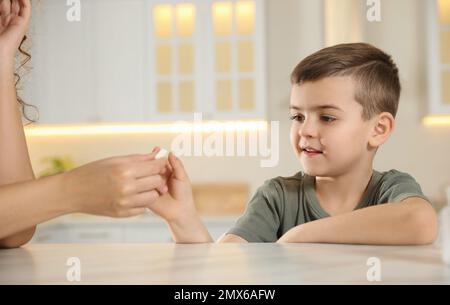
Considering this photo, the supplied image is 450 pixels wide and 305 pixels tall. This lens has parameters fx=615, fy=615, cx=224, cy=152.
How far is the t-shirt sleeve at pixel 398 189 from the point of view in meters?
0.82

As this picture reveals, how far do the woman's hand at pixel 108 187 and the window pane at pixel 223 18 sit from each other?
2.49 metres

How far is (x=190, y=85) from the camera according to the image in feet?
9.75

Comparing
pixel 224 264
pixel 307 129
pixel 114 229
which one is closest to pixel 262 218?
pixel 307 129

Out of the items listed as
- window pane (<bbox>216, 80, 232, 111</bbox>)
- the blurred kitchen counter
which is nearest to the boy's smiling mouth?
the blurred kitchen counter

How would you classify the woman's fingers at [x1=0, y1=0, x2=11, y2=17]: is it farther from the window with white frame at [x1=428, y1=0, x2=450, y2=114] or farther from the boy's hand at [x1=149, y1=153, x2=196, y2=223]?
the window with white frame at [x1=428, y1=0, x2=450, y2=114]

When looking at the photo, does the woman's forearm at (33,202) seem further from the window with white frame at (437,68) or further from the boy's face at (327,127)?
the window with white frame at (437,68)

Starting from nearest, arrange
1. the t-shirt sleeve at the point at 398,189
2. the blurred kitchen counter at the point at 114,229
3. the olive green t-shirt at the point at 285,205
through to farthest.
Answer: the t-shirt sleeve at the point at 398,189
the olive green t-shirt at the point at 285,205
the blurred kitchen counter at the point at 114,229

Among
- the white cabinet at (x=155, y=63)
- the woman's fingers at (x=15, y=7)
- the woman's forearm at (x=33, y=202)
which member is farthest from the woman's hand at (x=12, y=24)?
the white cabinet at (x=155, y=63)

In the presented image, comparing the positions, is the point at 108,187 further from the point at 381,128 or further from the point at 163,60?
the point at 163,60

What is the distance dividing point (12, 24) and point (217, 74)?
228cm

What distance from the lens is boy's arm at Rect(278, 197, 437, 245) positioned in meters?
0.67

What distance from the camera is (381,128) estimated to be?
112 cm

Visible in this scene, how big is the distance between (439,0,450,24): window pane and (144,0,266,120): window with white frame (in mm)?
875

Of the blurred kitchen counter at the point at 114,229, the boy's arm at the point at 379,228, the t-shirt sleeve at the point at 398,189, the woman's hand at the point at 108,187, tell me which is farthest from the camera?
the blurred kitchen counter at the point at 114,229
